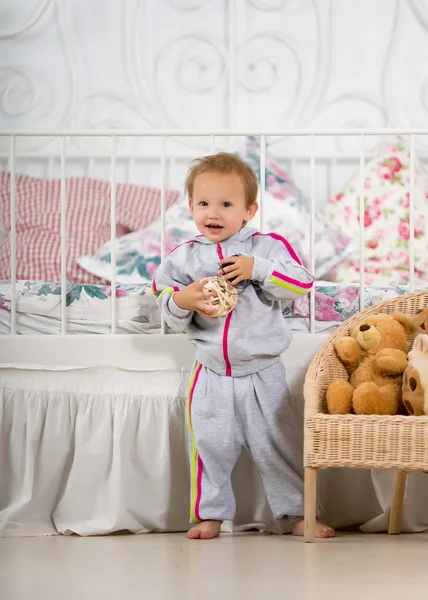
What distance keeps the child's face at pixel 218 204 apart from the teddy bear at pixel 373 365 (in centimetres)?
35

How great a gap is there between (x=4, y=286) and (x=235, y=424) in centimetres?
63

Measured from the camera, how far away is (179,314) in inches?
70.1

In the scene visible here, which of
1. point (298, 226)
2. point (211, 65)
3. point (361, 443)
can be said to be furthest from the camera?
point (211, 65)

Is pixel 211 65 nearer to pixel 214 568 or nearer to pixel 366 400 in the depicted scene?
pixel 366 400

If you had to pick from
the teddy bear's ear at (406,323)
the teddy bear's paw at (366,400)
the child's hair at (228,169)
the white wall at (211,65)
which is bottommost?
the teddy bear's paw at (366,400)

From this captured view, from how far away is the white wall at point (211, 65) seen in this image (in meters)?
2.80

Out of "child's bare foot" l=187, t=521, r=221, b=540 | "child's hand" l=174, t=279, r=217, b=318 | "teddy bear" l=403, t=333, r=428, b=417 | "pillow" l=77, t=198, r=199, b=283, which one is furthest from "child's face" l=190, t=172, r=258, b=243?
"child's bare foot" l=187, t=521, r=221, b=540

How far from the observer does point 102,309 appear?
1939 millimetres

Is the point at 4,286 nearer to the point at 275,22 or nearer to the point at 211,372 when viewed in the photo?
the point at 211,372

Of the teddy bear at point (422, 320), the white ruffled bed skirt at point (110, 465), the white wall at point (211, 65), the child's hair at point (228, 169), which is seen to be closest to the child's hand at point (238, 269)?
the child's hair at point (228, 169)

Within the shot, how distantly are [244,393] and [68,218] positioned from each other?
82 centimetres

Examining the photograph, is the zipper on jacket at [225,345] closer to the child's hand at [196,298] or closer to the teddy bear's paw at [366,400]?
the child's hand at [196,298]

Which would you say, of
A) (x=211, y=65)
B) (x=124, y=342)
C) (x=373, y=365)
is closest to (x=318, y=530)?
(x=373, y=365)

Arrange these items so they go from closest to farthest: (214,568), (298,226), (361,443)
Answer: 1. (214,568)
2. (361,443)
3. (298,226)
